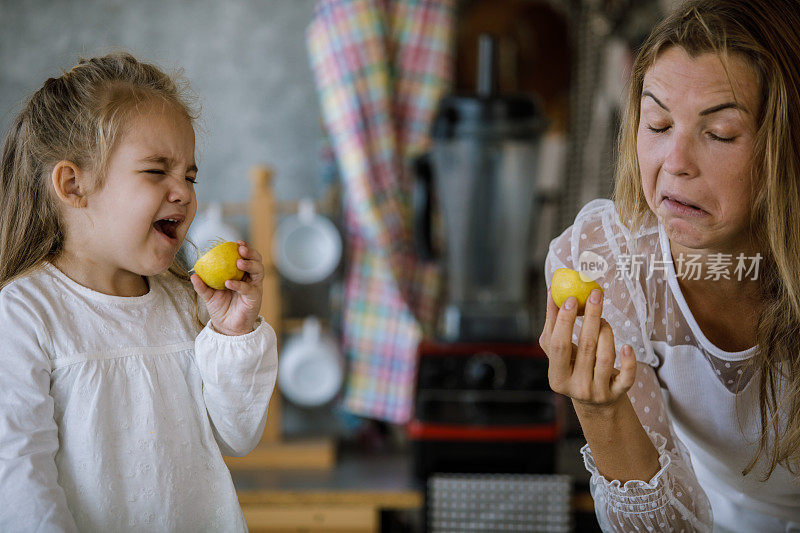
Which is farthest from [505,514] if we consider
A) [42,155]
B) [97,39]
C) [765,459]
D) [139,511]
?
[97,39]

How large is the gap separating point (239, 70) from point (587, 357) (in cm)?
162

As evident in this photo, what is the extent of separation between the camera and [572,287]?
0.79m

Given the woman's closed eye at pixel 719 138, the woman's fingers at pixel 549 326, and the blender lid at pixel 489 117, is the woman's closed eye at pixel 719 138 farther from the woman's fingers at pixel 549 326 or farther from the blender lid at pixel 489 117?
the blender lid at pixel 489 117

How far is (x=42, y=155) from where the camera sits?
33.5 inches

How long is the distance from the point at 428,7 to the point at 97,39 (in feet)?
2.80

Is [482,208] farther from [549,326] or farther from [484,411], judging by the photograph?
[549,326]

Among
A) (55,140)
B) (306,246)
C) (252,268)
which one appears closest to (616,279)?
(252,268)

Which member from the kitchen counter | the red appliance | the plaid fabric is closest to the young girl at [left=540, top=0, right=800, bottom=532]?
the red appliance

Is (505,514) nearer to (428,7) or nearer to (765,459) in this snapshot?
(765,459)

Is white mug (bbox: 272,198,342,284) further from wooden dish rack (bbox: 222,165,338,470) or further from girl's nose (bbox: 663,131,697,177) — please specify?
girl's nose (bbox: 663,131,697,177)

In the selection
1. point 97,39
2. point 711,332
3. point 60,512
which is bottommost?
point 60,512

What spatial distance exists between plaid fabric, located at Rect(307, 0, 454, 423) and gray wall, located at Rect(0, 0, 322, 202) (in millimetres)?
201

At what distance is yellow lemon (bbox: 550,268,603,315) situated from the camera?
781mm

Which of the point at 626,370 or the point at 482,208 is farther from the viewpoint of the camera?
the point at 482,208
